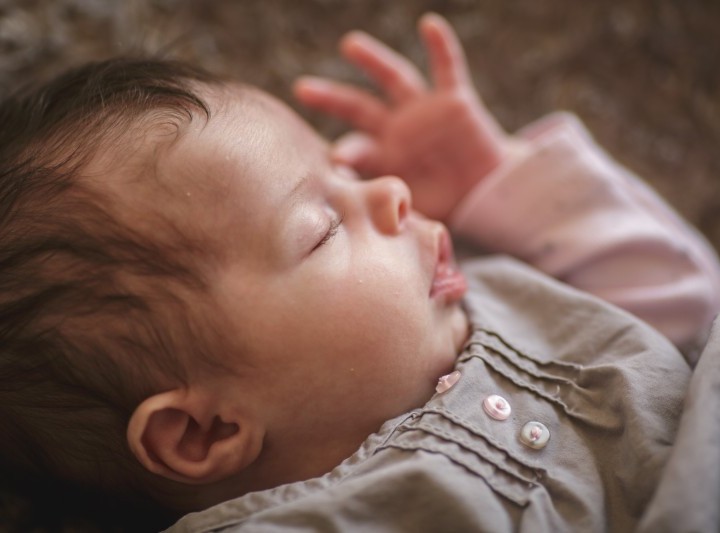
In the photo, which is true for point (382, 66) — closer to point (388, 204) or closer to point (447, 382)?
point (388, 204)

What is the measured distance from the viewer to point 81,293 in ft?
2.11

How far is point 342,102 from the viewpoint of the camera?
113cm

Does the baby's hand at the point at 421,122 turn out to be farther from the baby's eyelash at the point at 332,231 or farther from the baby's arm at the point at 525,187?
A: the baby's eyelash at the point at 332,231

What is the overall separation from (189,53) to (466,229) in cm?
53

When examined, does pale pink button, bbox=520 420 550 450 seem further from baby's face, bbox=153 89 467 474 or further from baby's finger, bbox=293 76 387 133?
baby's finger, bbox=293 76 387 133

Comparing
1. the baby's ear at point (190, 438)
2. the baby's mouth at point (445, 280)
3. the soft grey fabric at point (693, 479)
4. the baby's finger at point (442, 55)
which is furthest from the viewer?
the baby's finger at point (442, 55)

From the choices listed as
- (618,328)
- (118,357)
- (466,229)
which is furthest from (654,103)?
(118,357)

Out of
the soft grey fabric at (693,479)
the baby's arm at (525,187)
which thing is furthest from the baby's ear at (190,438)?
the baby's arm at (525,187)

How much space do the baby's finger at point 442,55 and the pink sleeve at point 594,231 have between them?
0.54ft

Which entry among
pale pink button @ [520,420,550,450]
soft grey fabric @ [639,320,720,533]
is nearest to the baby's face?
pale pink button @ [520,420,550,450]

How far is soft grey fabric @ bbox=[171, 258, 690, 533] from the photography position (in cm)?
62

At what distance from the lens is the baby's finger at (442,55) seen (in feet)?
3.46

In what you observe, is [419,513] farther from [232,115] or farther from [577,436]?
[232,115]

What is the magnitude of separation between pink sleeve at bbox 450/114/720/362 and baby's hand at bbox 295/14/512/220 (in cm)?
4
